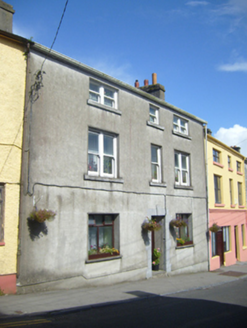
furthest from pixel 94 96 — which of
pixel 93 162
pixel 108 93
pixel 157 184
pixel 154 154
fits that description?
pixel 157 184

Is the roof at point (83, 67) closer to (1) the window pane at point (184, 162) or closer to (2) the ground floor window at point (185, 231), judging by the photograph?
(1) the window pane at point (184, 162)

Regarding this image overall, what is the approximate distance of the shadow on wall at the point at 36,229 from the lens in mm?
10672

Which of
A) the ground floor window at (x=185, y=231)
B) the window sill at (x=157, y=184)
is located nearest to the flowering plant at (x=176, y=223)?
the ground floor window at (x=185, y=231)

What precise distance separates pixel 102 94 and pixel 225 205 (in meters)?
13.8

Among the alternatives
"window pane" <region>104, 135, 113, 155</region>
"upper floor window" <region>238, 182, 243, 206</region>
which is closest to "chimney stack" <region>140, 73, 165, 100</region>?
"window pane" <region>104, 135, 113, 155</region>

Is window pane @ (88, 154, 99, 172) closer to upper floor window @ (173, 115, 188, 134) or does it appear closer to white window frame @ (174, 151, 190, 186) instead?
white window frame @ (174, 151, 190, 186)

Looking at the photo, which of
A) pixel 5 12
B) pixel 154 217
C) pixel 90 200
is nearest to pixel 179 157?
pixel 154 217

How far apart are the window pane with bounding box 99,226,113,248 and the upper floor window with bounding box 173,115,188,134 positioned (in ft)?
A: 24.9

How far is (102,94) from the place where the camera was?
14.3 m

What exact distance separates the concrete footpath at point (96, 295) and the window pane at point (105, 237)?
169cm

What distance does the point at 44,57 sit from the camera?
11.9 m

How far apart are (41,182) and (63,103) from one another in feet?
10.4

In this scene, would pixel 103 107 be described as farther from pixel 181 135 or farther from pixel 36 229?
pixel 181 135

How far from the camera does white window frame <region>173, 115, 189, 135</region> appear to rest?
1909 cm
